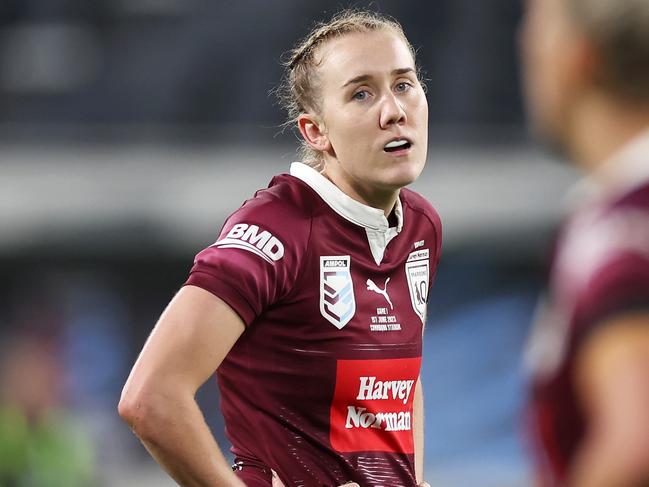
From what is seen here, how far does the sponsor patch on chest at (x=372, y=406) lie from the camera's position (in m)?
3.23

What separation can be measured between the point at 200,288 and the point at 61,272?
32.2 ft

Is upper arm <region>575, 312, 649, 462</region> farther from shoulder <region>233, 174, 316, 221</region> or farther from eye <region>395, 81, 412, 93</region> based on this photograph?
eye <region>395, 81, 412, 93</region>

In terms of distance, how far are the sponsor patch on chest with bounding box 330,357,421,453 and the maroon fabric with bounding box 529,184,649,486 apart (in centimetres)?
159

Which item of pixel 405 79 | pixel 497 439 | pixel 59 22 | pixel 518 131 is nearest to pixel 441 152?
pixel 518 131

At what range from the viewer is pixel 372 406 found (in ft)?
10.8

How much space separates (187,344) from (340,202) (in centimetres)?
66

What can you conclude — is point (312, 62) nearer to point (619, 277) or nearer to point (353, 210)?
point (353, 210)

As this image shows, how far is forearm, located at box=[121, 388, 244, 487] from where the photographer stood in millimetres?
2930

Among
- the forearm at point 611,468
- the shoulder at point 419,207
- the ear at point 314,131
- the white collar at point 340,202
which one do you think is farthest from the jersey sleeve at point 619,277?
the shoulder at point 419,207

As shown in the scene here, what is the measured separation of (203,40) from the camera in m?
13.2

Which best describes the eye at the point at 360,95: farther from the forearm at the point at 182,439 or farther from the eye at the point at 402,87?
the forearm at the point at 182,439

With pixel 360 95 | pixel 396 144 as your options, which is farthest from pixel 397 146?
pixel 360 95

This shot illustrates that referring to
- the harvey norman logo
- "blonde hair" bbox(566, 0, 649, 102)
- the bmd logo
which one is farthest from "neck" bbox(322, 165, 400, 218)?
"blonde hair" bbox(566, 0, 649, 102)

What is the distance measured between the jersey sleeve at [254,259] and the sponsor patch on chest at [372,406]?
0.91ft
